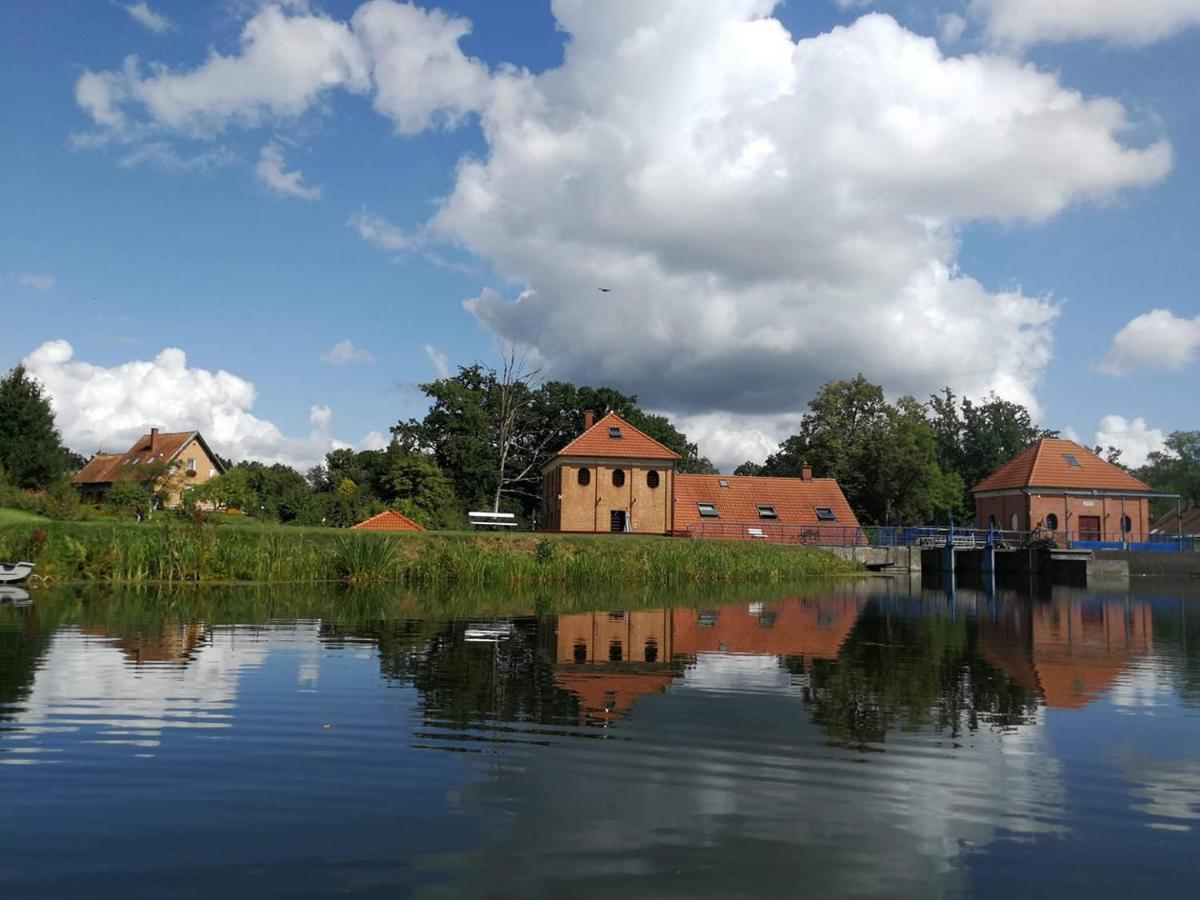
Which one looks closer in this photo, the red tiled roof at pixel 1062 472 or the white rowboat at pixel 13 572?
the white rowboat at pixel 13 572

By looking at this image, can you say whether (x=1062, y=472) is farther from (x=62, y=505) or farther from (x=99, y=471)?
(x=99, y=471)

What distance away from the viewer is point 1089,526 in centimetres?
6094

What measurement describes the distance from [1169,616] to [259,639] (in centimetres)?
2530

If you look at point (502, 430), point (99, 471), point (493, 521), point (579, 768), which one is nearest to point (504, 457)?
point (502, 430)

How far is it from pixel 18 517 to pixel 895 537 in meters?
43.6

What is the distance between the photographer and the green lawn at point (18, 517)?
90.2ft

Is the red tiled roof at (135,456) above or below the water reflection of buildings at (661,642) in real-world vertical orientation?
above

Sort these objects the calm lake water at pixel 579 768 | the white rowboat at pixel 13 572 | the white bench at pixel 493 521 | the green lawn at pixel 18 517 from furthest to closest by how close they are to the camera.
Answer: the white bench at pixel 493 521, the green lawn at pixel 18 517, the white rowboat at pixel 13 572, the calm lake water at pixel 579 768

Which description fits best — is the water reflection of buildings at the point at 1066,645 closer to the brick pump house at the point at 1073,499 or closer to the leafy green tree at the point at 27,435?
the brick pump house at the point at 1073,499

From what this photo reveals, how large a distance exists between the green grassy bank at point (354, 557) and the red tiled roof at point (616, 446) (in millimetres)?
13425

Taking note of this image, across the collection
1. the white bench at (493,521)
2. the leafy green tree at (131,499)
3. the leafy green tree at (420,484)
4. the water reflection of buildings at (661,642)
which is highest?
the leafy green tree at (420,484)

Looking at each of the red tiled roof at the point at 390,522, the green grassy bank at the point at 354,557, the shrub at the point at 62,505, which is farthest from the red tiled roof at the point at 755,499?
the shrub at the point at 62,505

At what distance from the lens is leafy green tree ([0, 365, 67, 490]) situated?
148 feet

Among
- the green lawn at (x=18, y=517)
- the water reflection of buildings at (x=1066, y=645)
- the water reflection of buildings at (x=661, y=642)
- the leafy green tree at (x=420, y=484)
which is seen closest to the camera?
the water reflection of buildings at (x=661, y=642)
